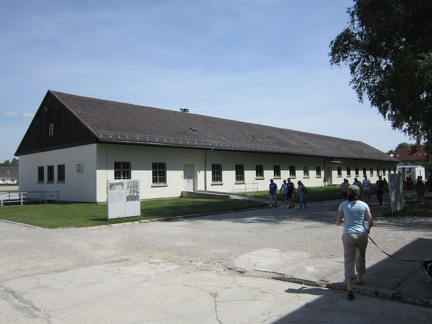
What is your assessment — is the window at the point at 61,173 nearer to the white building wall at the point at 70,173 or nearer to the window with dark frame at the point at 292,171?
the white building wall at the point at 70,173

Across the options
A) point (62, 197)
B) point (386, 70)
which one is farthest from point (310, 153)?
point (62, 197)

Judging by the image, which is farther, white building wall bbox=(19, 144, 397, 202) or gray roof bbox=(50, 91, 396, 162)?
gray roof bbox=(50, 91, 396, 162)

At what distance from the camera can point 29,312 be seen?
5.06 meters

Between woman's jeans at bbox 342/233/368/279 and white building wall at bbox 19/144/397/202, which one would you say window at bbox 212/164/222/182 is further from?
woman's jeans at bbox 342/233/368/279

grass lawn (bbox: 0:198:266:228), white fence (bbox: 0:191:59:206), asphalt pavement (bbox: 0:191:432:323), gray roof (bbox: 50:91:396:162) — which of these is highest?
gray roof (bbox: 50:91:396:162)

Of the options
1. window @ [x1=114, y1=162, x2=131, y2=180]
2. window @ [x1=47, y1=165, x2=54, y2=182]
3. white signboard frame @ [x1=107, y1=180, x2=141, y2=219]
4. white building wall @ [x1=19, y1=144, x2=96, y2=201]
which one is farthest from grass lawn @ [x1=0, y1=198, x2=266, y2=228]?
window @ [x1=47, y1=165, x2=54, y2=182]

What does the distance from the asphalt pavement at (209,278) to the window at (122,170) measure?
11.2m

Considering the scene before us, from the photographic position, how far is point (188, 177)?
27078mm

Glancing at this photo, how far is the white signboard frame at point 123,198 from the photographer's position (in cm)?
1498

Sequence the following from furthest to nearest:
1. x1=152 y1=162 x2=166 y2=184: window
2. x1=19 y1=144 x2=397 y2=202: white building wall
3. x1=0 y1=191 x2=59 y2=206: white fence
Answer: x1=0 y1=191 x2=59 y2=206: white fence, x1=152 y1=162 x2=166 y2=184: window, x1=19 y1=144 x2=397 y2=202: white building wall

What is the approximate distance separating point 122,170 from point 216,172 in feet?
25.7

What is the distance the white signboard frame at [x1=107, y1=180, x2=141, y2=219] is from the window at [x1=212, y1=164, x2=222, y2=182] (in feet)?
42.5

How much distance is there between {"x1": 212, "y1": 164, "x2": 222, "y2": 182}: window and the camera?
93.5 feet

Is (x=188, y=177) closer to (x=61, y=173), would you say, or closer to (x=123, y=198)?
(x=61, y=173)
